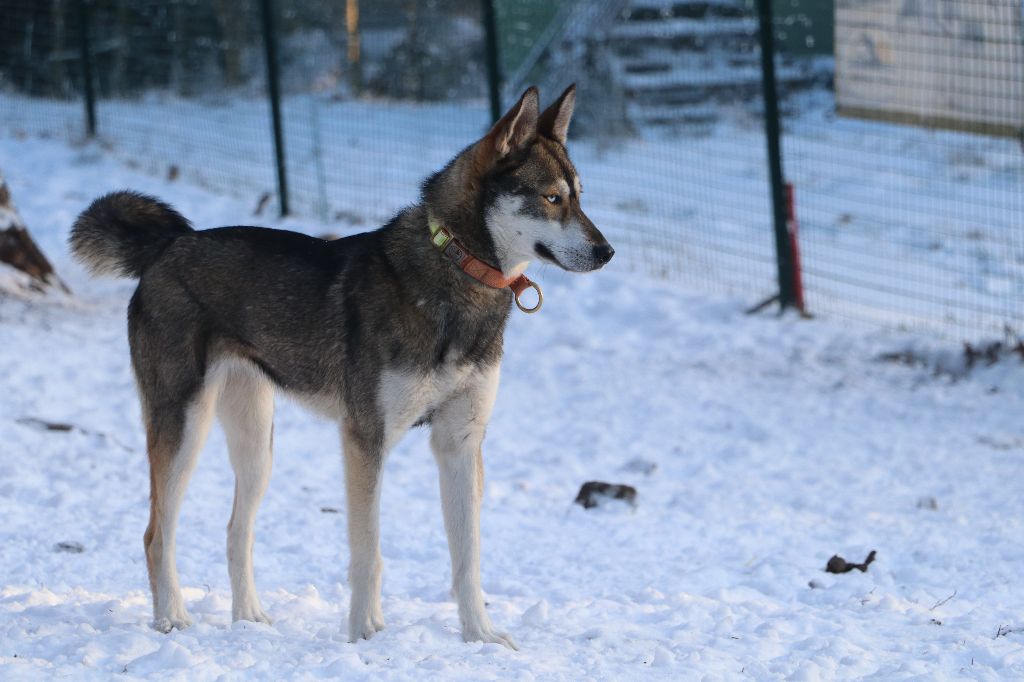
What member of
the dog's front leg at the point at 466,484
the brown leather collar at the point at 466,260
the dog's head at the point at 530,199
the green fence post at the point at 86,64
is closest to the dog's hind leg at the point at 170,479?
the dog's front leg at the point at 466,484

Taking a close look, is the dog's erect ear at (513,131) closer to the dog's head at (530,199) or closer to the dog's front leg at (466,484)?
the dog's head at (530,199)

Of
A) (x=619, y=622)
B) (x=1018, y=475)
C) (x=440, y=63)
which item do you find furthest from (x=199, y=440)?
(x=440, y=63)

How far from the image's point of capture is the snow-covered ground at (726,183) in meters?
8.88

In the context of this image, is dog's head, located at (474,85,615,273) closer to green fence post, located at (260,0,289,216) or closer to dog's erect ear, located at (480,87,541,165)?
dog's erect ear, located at (480,87,541,165)

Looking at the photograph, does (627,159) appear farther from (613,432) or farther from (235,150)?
(613,432)

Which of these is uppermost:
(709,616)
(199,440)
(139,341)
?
(139,341)

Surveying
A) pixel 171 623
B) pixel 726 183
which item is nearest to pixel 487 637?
pixel 171 623

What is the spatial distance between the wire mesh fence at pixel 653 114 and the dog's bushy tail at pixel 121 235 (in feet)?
17.3

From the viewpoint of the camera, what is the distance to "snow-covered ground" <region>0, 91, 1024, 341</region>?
888 cm

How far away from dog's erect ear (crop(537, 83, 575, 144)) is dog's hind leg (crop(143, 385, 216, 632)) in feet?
4.58

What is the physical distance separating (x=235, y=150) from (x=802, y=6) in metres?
5.62

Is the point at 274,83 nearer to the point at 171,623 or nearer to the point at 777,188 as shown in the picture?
the point at 777,188

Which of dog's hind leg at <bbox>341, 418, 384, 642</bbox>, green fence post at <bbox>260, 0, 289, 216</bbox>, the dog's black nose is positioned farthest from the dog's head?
green fence post at <bbox>260, 0, 289, 216</bbox>

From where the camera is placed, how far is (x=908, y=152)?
34.1ft
